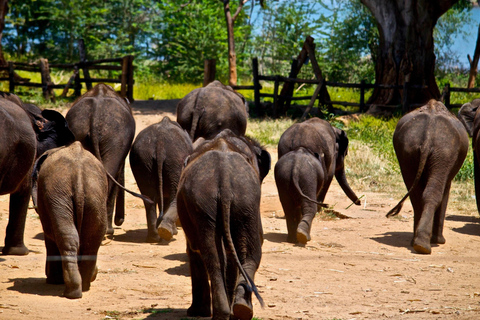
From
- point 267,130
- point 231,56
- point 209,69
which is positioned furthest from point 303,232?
point 231,56

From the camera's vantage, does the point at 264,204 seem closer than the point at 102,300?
No

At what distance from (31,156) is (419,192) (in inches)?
173

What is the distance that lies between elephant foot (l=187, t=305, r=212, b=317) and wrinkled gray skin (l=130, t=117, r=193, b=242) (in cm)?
261

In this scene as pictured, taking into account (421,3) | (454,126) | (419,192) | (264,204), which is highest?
(421,3)

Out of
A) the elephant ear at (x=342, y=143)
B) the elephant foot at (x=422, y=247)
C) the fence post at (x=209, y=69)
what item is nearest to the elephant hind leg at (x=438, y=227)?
the elephant foot at (x=422, y=247)

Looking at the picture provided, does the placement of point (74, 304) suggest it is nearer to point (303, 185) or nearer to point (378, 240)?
point (303, 185)

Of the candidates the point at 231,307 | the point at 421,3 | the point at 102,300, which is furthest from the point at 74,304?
the point at 421,3

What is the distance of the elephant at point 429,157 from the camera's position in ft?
24.5

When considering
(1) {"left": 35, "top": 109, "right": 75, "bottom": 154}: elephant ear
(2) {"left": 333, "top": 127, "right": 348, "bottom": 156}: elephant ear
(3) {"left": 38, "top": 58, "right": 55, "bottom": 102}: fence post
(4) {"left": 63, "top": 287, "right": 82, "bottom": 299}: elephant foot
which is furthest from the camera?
(3) {"left": 38, "top": 58, "right": 55, "bottom": 102}: fence post

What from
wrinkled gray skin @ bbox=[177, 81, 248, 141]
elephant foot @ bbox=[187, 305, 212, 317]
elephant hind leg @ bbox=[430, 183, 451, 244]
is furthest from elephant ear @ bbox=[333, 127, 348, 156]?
elephant foot @ bbox=[187, 305, 212, 317]

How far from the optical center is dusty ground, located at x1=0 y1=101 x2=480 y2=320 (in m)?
4.77

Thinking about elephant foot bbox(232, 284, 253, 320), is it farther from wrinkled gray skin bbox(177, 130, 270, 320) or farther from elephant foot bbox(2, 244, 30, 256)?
elephant foot bbox(2, 244, 30, 256)

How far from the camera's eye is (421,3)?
1942cm

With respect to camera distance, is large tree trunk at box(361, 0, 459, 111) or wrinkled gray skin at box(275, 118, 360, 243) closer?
wrinkled gray skin at box(275, 118, 360, 243)
